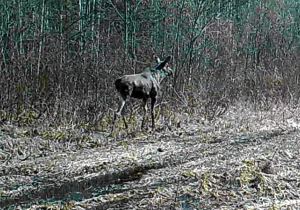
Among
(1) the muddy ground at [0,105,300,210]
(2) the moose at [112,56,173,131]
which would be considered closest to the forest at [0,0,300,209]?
(1) the muddy ground at [0,105,300,210]

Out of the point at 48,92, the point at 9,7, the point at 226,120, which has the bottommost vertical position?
the point at 226,120

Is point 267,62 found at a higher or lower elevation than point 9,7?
lower

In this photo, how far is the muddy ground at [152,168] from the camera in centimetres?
589

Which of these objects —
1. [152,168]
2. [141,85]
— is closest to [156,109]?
[141,85]

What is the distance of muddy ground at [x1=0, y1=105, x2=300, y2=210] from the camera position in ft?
19.3

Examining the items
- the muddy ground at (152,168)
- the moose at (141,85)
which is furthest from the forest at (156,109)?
the moose at (141,85)

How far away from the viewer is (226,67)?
57.8ft

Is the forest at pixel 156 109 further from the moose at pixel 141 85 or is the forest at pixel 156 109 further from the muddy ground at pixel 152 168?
the moose at pixel 141 85

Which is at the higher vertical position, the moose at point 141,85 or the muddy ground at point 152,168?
the moose at point 141,85

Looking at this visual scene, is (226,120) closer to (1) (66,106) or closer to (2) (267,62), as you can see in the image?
(1) (66,106)

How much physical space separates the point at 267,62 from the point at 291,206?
47.6 feet

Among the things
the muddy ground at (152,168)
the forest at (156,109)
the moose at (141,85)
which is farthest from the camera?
the moose at (141,85)

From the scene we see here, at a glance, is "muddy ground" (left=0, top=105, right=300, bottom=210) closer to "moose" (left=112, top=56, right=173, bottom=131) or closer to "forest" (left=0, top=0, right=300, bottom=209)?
"forest" (left=0, top=0, right=300, bottom=209)

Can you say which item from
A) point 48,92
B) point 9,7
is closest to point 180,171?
point 48,92
